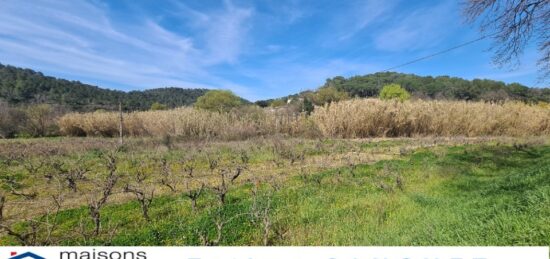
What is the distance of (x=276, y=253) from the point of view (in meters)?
2.69

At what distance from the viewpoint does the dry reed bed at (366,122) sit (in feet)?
63.9

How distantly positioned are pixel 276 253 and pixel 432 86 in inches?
3139

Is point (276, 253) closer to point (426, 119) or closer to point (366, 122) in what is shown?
point (366, 122)

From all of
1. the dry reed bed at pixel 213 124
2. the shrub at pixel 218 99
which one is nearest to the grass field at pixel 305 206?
the dry reed bed at pixel 213 124

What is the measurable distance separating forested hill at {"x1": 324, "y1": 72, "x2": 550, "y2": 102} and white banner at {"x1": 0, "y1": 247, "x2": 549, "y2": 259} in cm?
5915

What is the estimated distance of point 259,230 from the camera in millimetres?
4301

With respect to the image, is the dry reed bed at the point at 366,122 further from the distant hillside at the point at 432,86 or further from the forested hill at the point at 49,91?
the distant hillside at the point at 432,86

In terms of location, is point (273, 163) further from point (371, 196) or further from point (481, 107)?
point (481, 107)

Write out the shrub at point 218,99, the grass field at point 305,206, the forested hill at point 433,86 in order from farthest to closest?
1. the forested hill at point 433,86
2. the shrub at point 218,99
3. the grass field at point 305,206

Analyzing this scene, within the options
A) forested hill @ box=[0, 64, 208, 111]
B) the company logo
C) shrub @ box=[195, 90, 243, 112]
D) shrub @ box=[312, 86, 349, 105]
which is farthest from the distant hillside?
the company logo

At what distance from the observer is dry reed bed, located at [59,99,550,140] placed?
19.5m

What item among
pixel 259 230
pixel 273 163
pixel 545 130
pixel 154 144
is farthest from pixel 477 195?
pixel 545 130

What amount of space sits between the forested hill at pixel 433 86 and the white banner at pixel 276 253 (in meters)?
59.2

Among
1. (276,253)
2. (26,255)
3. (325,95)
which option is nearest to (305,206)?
(276,253)
